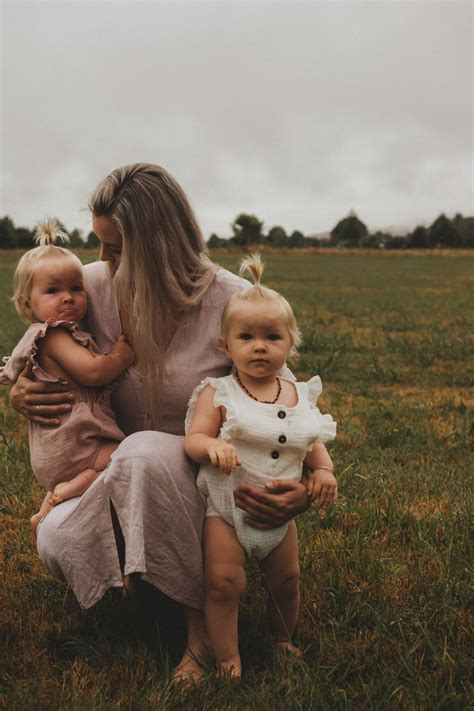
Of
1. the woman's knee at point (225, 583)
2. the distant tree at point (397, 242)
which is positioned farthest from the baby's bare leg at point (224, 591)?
the distant tree at point (397, 242)

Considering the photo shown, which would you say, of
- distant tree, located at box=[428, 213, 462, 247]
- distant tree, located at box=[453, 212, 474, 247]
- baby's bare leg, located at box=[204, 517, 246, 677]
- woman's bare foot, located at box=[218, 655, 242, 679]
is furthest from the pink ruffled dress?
distant tree, located at box=[453, 212, 474, 247]

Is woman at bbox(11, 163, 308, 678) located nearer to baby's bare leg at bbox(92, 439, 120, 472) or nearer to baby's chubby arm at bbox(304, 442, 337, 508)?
baby's chubby arm at bbox(304, 442, 337, 508)

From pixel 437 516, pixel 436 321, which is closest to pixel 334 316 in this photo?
pixel 436 321

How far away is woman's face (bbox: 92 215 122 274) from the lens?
307 cm

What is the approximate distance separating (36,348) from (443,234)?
11102 cm

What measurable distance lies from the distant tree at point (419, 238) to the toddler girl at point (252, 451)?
111922 mm

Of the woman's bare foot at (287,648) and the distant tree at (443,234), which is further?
the distant tree at (443,234)

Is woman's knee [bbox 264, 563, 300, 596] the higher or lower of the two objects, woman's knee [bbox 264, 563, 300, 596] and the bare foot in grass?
the higher

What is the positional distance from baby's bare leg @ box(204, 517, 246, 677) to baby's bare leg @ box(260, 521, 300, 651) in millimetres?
159

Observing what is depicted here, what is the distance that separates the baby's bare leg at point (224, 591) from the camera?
8.65 feet

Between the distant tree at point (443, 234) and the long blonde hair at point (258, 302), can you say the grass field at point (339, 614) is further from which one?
the distant tree at point (443, 234)

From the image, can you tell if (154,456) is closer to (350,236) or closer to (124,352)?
(124,352)

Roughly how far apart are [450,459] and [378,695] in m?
2.91

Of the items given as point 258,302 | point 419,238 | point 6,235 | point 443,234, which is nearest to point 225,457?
point 258,302
